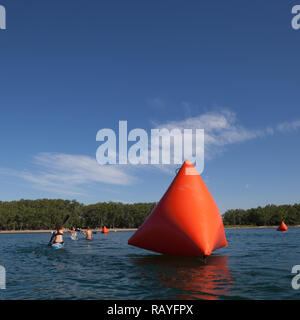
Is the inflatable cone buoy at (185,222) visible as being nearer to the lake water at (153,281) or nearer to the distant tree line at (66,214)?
the lake water at (153,281)

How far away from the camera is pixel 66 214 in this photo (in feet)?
Answer: 434

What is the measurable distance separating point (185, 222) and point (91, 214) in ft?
422

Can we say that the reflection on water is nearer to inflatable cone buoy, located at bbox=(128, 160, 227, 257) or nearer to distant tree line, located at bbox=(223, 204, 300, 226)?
inflatable cone buoy, located at bbox=(128, 160, 227, 257)

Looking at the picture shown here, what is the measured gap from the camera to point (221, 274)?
41.8 feet

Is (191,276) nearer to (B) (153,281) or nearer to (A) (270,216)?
(B) (153,281)

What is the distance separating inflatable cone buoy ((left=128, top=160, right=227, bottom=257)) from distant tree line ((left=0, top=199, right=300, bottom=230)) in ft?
393

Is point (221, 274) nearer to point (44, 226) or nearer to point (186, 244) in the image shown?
point (186, 244)

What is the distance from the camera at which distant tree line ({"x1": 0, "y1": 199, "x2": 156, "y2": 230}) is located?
124438 millimetres

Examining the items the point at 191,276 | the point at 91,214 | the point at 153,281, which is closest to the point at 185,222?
the point at 191,276

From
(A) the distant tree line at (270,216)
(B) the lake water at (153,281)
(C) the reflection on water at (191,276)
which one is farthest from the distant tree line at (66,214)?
(C) the reflection on water at (191,276)

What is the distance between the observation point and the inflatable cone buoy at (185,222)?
14586 mm

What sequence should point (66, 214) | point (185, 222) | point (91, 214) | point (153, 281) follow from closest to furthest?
point (153, 281) < point (185, 222) < point (66, 214) < point (91, 214)
